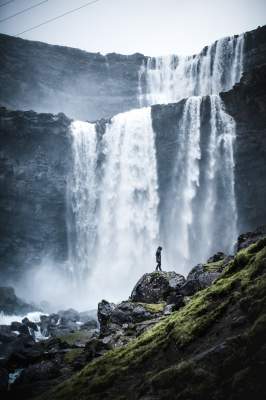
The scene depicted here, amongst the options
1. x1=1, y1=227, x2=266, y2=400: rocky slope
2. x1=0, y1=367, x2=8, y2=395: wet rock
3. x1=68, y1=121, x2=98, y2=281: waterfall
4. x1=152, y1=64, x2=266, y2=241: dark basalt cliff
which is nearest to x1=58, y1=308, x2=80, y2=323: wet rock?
x1=68, y1=121, x2=98, y2=281: waterfall

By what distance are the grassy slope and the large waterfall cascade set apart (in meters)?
44.1

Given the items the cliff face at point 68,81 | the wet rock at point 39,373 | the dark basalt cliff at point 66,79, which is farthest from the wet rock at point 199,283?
the cliff face at point 68,81

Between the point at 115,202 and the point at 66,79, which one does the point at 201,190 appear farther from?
the point at 66,79

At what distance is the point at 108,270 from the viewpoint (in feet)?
204

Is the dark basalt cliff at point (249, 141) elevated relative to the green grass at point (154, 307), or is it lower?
elevated

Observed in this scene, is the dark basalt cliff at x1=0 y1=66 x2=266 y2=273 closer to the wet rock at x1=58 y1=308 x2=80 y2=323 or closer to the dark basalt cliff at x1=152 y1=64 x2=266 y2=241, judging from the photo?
the dark basalt cliff at x1=152 y1=64 x2=266 y2=241

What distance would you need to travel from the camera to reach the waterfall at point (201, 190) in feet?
189

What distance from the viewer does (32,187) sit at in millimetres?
66000

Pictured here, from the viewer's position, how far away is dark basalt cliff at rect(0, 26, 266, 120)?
81125mm

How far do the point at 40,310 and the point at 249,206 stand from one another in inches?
1258

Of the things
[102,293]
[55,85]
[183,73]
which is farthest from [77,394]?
[55,85]

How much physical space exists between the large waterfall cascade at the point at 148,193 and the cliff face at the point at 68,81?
2118cm

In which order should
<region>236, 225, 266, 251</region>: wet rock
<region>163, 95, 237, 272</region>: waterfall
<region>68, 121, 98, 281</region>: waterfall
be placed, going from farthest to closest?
<region>68, 121, 98, 281</region>: waterfall < <region>163, 95, 237, 272</region>: waterfall < <region>236, 225, 266, 251</region>: wet rock

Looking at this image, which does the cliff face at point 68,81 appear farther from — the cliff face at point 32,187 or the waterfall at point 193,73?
the cliff face at point 32,187
